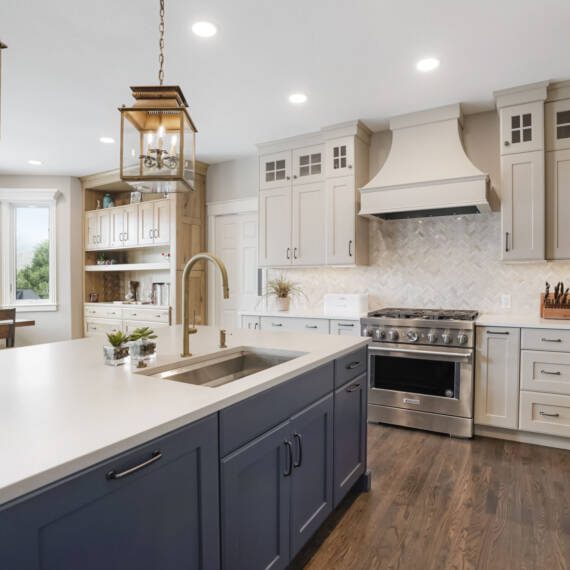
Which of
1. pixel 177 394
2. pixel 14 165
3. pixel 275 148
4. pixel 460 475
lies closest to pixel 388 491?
pixel 460 475

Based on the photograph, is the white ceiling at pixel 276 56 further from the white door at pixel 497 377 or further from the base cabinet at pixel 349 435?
the base cabinet at pixel 349 435

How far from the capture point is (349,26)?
8.31 ft

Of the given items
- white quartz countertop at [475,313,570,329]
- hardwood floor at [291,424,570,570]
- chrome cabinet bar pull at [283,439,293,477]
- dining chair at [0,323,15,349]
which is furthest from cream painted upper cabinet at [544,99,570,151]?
dining chair at [0,323,15,349]

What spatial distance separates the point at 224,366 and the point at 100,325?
14.9 feet

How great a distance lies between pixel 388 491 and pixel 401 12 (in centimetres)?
279

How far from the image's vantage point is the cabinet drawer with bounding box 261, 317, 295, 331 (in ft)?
13.6

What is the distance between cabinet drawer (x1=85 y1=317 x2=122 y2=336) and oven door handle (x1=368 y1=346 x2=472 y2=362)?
3.75 metres

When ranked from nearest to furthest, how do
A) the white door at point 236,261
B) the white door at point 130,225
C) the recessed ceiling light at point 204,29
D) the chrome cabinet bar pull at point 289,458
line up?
the chrome cabinet bar pull at point 289,458, the recessed ceiling light at point 204,29, the white door at point 236,261, the white door at point 130,225

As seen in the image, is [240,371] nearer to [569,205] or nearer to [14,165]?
[569,205]

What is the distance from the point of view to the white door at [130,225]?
5.68 metres

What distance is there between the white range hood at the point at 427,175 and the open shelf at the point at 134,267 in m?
2.84

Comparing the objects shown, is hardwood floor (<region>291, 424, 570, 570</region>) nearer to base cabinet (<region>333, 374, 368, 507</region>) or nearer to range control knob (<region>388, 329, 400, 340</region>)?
base cabinet (<region>333, 374, 368, 507</region>)

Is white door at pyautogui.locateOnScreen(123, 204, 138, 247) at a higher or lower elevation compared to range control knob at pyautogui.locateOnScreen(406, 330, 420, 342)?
higher

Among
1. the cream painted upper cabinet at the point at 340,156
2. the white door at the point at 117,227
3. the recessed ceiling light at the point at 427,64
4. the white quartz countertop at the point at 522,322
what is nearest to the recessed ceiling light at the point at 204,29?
the recessed ceiling light at the point at 427,64
